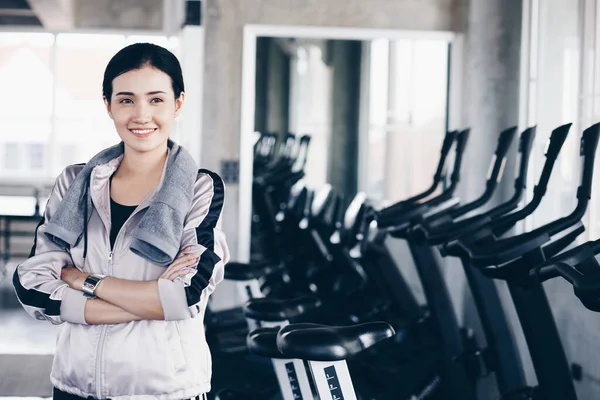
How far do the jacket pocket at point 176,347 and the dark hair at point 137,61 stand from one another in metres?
0.47

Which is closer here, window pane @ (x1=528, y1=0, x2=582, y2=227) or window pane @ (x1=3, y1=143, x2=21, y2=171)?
window pane @ (x1=528, y1=0, x2=582, y2=227)

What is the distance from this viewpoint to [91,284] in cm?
150

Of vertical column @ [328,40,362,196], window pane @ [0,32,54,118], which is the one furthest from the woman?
window pane @ [0,32,54,118]

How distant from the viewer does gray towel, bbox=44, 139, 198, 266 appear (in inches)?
57.4

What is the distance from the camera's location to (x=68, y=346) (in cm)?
150

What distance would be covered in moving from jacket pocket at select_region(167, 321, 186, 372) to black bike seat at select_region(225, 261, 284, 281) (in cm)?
210

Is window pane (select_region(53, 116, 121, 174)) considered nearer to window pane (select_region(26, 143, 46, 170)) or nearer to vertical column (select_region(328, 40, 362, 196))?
window pane (select_region(26, 143, 46, 170))

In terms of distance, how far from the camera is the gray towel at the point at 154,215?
1.46 metres

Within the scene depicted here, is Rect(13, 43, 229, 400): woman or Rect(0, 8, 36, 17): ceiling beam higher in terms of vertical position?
Rect(0, 8, 36, 17): ceiling beam

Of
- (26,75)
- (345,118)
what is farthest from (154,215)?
(26,75)

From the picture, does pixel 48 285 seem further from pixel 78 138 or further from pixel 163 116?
pixel 78 138

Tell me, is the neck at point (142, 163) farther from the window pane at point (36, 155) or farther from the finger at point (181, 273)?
the window pane at point (36, 155)

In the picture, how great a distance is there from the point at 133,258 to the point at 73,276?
0.40ft

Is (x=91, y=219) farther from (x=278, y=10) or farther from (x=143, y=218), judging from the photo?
(x=278, y=10)
